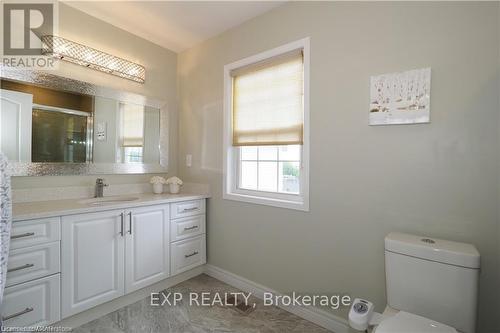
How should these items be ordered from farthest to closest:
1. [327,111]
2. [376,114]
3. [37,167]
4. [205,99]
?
1. [205,99]
2. [37,167]
3. [327,111]
4. [376,114]

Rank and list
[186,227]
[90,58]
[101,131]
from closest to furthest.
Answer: [90,58] → [101,131] → [186,227]

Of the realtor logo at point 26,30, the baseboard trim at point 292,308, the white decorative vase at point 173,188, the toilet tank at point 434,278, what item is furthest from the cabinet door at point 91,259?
the toilet tank at point 434,278

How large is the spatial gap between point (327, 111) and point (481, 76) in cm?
81

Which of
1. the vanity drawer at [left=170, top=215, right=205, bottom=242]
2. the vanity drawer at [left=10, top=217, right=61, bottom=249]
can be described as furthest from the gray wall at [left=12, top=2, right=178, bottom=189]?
the vanity drawer at [left=170, top=215, right=205, bottom=242]

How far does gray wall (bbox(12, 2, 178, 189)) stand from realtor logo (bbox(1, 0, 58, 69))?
0.08 m

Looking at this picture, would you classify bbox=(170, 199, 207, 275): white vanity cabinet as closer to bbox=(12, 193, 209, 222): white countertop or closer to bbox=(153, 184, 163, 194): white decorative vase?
bbox=(12, 193, 209, 222): white countertop

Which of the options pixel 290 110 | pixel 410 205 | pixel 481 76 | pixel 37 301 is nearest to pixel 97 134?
pixel 37 301

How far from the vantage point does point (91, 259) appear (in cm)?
173

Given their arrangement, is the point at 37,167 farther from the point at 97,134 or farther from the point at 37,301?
the point at 37,301

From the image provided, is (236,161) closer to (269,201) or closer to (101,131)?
(269,201)

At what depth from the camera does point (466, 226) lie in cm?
129

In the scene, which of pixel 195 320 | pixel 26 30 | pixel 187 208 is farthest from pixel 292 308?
pixel 26 30

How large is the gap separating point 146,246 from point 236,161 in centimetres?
111

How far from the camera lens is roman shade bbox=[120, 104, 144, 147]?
243 cm
